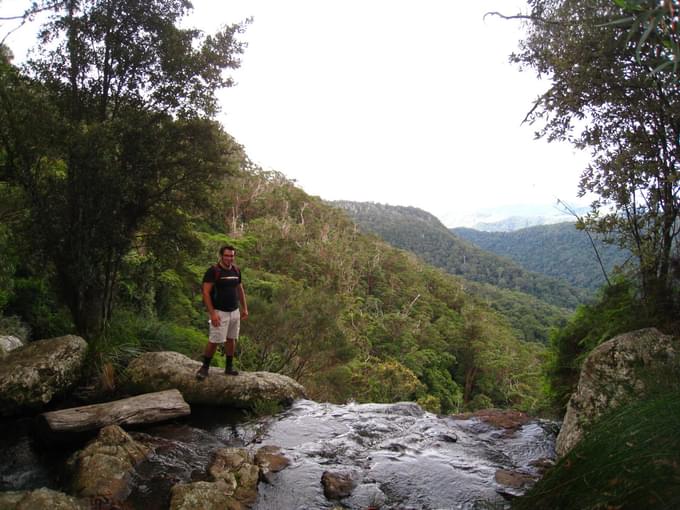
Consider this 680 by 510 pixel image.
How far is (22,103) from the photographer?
7.58m

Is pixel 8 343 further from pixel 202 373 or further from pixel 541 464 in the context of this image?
pixel 541 464

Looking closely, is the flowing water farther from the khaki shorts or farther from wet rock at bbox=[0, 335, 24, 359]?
wet rock at bbox=[0, 335, 24, 359]

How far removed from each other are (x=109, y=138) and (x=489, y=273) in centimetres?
8888

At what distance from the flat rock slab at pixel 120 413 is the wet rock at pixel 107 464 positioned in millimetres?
585

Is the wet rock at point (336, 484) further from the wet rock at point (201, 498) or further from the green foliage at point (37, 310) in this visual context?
the green foliage at point (37, 310)

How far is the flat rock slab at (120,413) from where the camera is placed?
5934 millimetres

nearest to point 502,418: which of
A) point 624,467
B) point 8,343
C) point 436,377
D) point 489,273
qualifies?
point 624,467

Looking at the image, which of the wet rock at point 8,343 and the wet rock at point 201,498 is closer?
the wet rock at point 201,498

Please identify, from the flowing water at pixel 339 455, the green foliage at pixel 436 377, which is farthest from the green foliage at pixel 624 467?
the green foliage at pixel 436 377

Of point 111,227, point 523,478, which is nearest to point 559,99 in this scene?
point 523,478

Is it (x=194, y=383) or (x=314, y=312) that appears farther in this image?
(x=314, y=312)

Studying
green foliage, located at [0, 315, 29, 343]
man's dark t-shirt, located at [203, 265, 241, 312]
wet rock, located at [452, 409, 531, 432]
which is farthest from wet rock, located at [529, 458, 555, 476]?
green foliage, located at [0, 315, 29, 343]

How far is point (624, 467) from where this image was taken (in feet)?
8.52

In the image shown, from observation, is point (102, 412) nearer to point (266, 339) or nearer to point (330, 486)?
point (330, 486)
